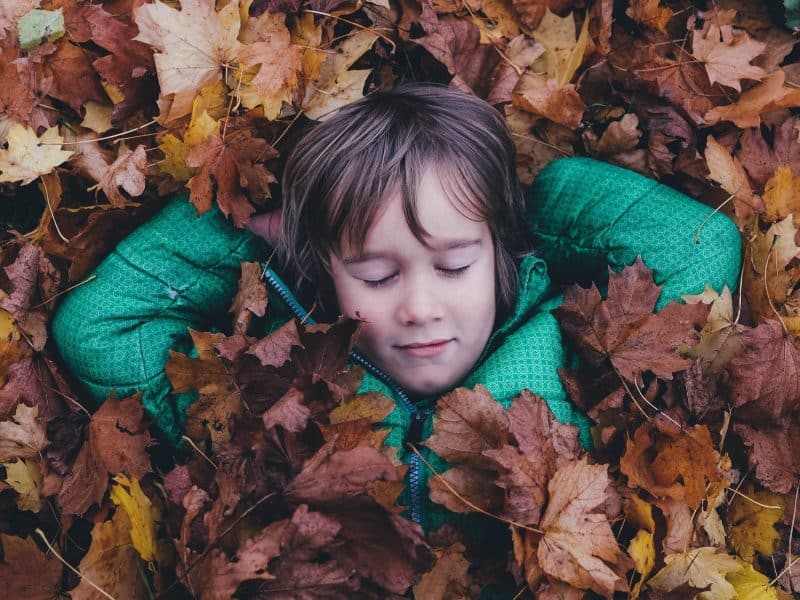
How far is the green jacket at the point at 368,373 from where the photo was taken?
2.31 metres

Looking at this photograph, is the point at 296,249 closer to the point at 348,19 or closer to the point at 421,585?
the point at 348,19

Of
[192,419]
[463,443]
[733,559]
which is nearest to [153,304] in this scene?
[192,419]

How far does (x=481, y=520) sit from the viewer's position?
6.78 ft

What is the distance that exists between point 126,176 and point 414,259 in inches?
36.5

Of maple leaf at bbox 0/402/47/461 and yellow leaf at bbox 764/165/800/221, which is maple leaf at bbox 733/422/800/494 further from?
maple leaf at bbox 0/402/47/461

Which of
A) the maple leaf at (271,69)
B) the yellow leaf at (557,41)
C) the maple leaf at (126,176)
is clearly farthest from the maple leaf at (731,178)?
the maple leaf at (126,176)

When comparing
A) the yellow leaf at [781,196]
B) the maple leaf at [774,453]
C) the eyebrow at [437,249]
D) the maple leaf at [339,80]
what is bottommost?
the maple leaf at [774,453]

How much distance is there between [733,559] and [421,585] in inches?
31.3

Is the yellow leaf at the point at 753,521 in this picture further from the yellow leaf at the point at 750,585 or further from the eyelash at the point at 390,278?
the eyelash at the point at 390,278

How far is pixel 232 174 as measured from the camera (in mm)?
2352

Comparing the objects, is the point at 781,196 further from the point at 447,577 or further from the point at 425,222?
the point at 447,577

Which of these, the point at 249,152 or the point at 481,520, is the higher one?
the point at 249,152

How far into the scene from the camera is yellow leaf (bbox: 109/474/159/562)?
188cm

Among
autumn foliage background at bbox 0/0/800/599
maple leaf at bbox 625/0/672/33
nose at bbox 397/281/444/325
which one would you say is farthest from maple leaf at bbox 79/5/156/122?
maple leaf at bbox 625/0/672/33
